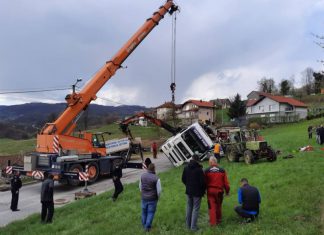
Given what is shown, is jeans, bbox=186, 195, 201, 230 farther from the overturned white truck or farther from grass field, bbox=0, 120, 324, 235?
the overturned white truck

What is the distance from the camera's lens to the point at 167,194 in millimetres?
14094

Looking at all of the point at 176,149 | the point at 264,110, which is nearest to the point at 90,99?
the point at 176,149

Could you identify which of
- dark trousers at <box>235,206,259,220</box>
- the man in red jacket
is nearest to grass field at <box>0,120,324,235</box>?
dark trousers at <box>235,206,259,220</box>

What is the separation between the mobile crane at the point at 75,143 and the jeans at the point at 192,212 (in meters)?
11.4

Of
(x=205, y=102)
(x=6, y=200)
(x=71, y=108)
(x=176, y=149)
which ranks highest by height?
(x=205, y=102)

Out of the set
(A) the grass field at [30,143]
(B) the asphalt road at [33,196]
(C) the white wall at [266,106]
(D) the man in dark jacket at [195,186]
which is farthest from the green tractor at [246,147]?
(C) the white wall at [266,106]

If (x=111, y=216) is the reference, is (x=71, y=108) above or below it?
above

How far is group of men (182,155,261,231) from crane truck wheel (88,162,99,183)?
44.4 feet

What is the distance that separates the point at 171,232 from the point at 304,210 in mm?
3428

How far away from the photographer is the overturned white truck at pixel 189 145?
976 inches

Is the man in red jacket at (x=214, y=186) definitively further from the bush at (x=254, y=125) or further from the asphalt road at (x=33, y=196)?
the bush at (x=254, y=125)

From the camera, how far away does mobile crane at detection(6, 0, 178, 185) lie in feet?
67.7

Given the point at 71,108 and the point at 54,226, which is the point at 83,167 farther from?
the point at 54,226

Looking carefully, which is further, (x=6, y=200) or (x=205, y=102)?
(x=205, y=102)
